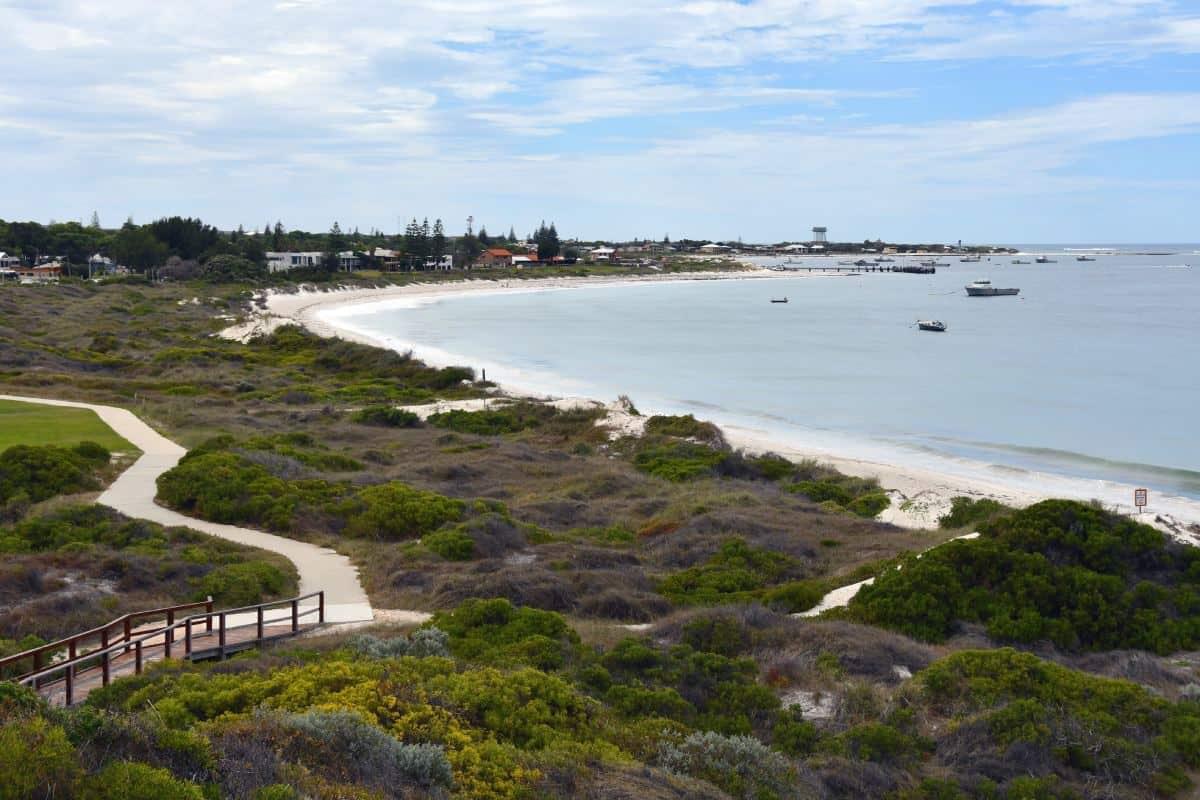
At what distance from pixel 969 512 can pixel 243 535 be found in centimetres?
1432

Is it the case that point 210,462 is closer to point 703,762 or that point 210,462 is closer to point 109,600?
point 109,600

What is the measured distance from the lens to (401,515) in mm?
18906

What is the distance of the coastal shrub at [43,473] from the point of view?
19.7 meters

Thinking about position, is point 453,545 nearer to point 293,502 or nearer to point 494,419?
point 293,502

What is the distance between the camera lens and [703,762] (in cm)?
862

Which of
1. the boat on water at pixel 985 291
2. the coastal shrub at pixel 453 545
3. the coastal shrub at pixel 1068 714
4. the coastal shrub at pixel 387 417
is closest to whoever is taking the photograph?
the coastal shrub at pixel 1068 714

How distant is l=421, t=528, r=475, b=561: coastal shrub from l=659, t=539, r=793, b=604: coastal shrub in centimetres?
317

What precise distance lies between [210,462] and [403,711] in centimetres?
1351

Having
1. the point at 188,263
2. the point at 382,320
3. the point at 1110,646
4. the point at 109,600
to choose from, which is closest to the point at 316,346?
the point at 382,320

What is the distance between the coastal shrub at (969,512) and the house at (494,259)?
158 m

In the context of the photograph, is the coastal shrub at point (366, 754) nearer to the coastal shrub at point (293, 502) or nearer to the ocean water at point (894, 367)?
the coastal shrub at point (293, 502)

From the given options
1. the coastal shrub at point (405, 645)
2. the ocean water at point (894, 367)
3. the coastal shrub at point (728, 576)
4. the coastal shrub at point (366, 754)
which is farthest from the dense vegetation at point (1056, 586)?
the ocean water at point (894, 367)

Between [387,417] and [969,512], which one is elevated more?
[387,417]

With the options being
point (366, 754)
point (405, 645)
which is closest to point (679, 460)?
point (405, 645)
